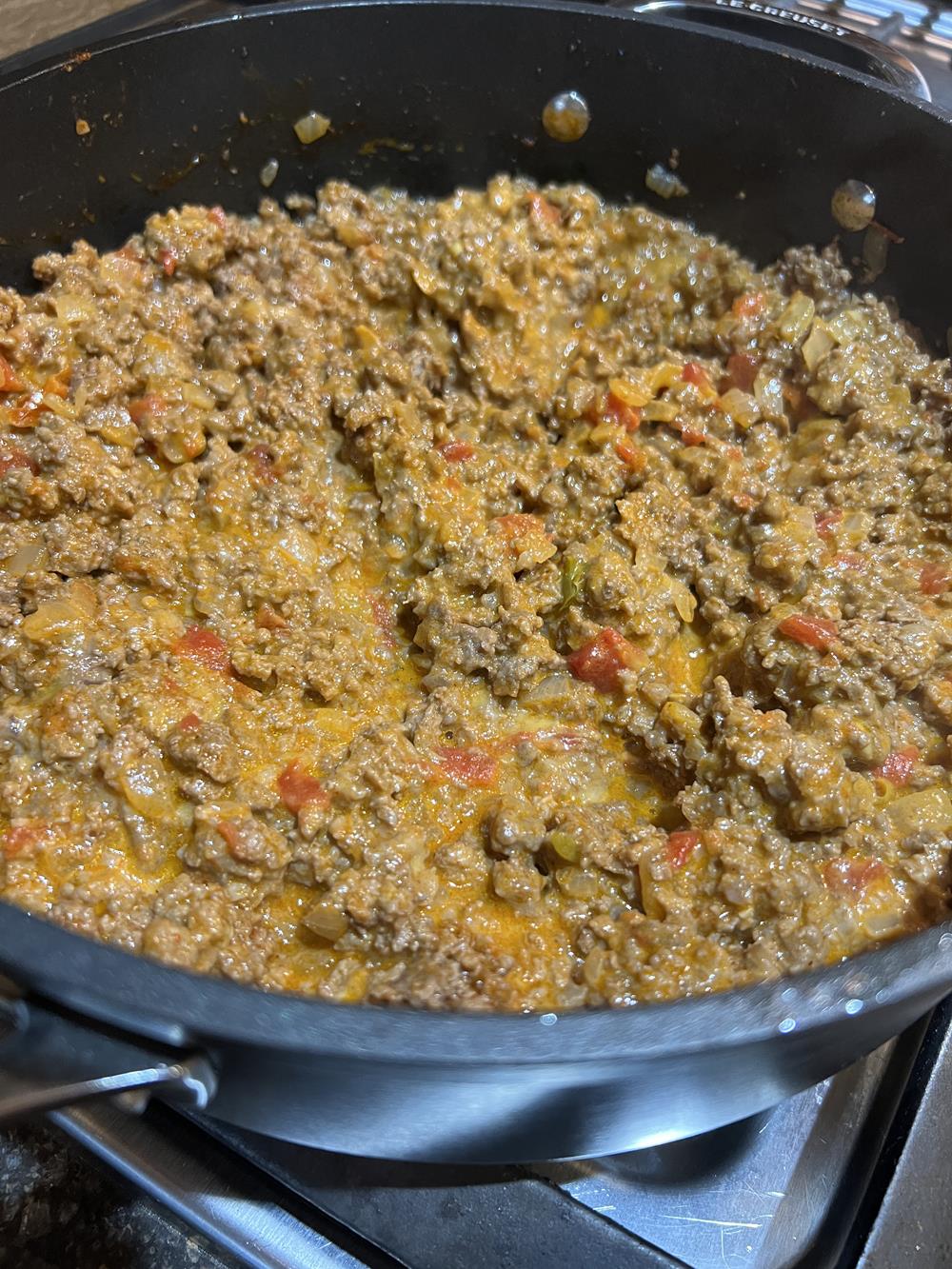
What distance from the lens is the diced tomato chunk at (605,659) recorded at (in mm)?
2012

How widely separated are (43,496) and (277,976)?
113 cm

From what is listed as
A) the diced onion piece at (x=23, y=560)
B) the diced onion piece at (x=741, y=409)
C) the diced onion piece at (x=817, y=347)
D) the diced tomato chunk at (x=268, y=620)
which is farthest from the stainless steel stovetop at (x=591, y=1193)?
the diced onion piece at (x=817, y=347)

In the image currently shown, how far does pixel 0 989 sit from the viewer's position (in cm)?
114


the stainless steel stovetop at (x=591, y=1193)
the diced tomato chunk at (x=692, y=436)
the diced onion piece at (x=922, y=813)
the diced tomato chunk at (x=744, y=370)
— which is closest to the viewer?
the stainless steel stovetop at (x=591, y=1193)

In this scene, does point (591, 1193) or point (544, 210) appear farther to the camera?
point (544, 210)

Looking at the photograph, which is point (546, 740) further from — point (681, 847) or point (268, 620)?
point (268, 620)

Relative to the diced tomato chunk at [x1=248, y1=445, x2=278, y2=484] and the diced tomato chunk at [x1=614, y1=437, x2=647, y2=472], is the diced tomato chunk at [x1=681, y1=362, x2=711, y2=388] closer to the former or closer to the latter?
the diced tomato chunk at [x1=614, y1=437, x2=647, y2=472]

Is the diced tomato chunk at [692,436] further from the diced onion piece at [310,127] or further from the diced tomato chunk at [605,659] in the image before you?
the diced onion piece at [310,127]

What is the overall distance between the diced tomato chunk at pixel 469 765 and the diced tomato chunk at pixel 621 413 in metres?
0.98

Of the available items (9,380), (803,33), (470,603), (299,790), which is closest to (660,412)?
(470,603)

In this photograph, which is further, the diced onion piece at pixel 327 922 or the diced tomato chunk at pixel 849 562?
the diced tomato chunk at pixel 849 562

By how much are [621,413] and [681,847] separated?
119 cm

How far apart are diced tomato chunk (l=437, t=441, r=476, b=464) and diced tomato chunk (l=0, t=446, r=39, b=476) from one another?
0.92 metres

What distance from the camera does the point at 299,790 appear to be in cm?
176
